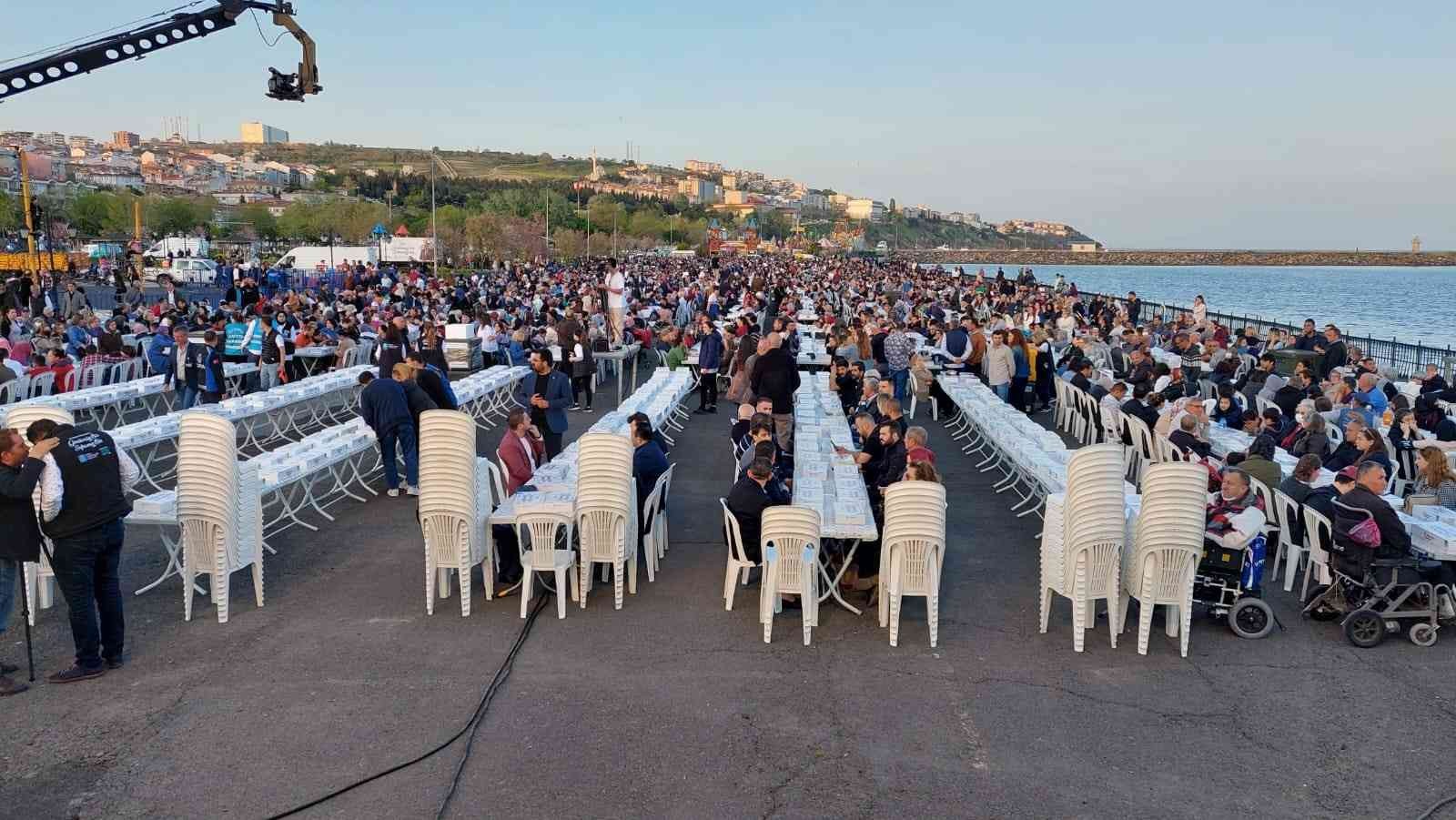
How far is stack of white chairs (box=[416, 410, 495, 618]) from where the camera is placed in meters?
6.66

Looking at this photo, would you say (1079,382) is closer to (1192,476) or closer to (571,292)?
(1192,476)

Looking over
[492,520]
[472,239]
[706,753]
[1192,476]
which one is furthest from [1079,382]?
[472,239]

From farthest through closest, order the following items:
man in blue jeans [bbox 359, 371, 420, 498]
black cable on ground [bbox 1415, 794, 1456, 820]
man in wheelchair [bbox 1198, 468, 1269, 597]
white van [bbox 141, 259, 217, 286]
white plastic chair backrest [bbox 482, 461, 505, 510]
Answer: white van [bbox 141, 259, 217, 286] → man in blue jeans [bbox 359, 371, 420, 498] → white plastic chair backrest [bbox 482, 461, 505, 510] → man in wheelchair [bbox 1198, 468, 1269, 597] → black cable on ground [bbox 1415, 794, 1456, 820]

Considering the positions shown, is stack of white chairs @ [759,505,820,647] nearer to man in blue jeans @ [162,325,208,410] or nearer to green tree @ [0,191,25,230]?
man in blue jeans @ [162,325,208,410]


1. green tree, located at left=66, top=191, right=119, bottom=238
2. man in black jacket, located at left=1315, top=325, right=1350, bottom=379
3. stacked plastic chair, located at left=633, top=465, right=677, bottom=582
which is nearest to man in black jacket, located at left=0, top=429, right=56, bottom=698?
stacked plastic chair, located at left=633, top=465, right=677, bottom=582

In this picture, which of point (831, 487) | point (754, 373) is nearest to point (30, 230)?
point (754, 373)

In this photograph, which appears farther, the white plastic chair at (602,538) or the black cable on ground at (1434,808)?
the white plastic chair at (602,538)

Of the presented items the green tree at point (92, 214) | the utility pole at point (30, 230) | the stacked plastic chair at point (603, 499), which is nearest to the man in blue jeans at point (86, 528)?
the stacked plastic chair at point (603, 499)

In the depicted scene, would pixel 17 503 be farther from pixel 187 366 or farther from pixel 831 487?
pixel 187 366

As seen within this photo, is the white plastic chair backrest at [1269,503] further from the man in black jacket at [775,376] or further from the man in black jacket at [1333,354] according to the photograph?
the man in black jacket at [1333,354]

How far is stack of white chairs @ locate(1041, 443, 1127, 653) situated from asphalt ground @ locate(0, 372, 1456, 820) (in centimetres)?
37

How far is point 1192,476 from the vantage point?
5996mm

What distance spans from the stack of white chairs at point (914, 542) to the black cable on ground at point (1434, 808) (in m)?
2.57

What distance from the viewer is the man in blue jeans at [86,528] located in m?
5.49
